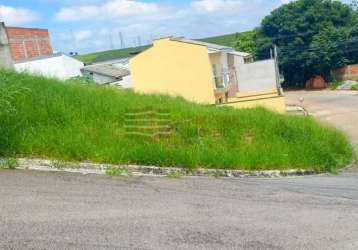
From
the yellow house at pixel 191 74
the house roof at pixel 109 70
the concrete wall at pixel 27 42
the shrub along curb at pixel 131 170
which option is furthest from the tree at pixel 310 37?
the shrub along curb at pixel 131 170

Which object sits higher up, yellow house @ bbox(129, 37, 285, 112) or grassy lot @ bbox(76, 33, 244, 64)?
grassy lot @ bbox(76, 33, 244, 64)

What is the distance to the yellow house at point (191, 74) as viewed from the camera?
75.8 feet

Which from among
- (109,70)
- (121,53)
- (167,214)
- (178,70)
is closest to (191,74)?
(178,70)

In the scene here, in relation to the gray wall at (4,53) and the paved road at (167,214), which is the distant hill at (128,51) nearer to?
the gray wall at (4,53)

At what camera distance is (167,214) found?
4.34 metres

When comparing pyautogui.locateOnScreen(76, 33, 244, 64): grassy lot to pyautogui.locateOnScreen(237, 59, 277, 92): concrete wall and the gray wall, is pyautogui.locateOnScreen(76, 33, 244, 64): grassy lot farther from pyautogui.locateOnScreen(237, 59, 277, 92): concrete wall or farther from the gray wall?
the gray wall

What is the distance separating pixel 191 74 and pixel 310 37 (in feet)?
78.4

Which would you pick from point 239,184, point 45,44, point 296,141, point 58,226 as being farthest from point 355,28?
point 58,226

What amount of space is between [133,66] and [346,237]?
22.2 meters

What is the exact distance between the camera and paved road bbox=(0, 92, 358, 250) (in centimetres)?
366

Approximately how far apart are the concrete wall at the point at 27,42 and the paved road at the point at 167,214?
113 ft

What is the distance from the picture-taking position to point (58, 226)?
379 centimetres

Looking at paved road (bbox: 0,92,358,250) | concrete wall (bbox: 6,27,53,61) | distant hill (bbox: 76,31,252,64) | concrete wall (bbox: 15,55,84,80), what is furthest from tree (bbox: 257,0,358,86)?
paved road (bbox: 0,92,358,250)

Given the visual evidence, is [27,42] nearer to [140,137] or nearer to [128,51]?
[128,51]
